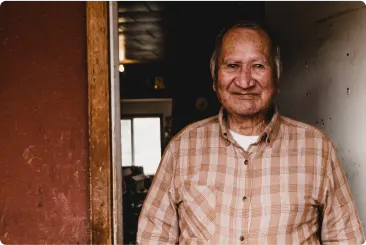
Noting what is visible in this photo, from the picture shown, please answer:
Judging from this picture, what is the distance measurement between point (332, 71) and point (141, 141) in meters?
12.8

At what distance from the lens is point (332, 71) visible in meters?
2.45

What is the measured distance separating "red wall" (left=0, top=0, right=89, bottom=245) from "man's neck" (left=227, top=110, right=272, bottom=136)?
0.74 m

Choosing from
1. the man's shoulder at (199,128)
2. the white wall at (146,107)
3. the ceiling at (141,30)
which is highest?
the ceiling at (141,30)

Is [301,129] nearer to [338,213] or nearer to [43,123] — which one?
[338,213]

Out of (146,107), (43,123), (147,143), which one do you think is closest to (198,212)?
(43,123)

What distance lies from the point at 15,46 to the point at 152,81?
8.25 meters

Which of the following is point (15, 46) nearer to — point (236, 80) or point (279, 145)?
point (236, 80)

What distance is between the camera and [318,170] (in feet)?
6.12

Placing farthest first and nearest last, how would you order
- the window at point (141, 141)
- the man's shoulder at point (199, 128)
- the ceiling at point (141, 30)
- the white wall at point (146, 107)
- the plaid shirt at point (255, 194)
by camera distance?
the window at point (141, 141)
the white wall at point (146, 107)
the ceiling at point (141, 30)
the man's shoulder at point (199, 128)
the plaid shirt at point (255, 194)

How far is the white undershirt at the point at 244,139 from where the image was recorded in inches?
78.4

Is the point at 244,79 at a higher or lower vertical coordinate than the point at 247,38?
lower

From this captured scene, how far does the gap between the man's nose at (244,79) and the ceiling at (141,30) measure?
347cm

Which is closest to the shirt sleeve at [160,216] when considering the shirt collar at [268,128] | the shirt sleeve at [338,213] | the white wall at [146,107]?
the shirt collar at [268,128]

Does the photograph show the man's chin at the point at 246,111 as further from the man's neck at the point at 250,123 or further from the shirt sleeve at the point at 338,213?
the shirt sleeve at the point at 338,213
